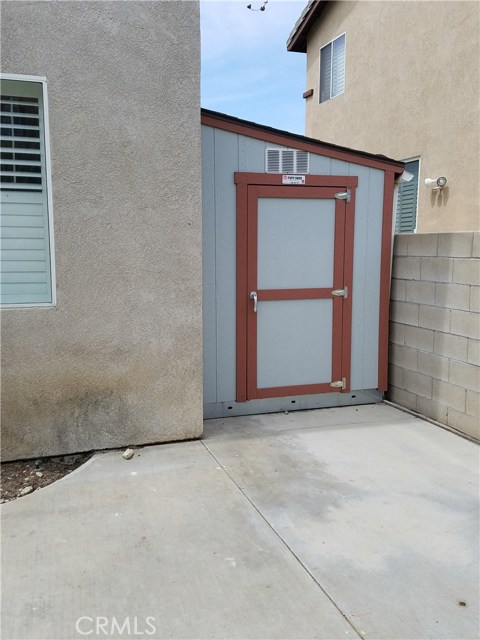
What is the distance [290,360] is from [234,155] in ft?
6.24

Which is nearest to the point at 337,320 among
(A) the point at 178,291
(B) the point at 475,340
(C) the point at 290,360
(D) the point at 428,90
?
(C) the point at 290,360

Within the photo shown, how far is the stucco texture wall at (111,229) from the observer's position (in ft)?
11.5

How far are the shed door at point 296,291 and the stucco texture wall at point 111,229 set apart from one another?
Answer: 87 cm

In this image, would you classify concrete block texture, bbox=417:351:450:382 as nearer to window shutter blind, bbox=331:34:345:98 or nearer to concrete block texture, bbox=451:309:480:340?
concrete block texture, bbox=451:309:480:340

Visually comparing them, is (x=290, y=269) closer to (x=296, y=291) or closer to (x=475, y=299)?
(x=296, y=291)

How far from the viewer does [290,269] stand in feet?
15.7

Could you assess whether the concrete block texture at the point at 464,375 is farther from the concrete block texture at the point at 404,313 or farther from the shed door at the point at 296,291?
the shed door at the point at 296,291

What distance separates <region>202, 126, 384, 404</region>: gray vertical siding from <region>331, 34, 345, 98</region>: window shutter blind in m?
5.32

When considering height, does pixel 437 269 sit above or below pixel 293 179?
below

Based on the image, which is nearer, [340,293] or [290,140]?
[290,140]

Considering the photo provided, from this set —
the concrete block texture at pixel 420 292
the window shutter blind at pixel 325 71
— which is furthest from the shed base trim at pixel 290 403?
the window shutter blind at pixel 325 71

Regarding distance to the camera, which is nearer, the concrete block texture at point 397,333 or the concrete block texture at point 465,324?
the concrete block texture at point 465,324

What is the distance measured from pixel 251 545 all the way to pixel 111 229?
229cm

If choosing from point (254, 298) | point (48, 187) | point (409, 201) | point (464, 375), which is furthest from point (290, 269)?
point (409, 201)
